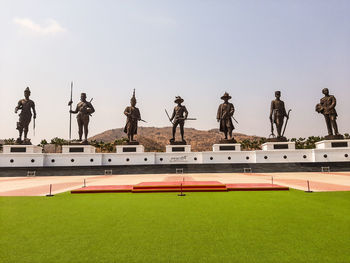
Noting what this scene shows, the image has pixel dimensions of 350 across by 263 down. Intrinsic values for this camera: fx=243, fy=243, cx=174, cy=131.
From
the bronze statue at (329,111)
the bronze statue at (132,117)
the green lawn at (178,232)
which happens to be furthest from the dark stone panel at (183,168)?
the green lawn at (178,232)

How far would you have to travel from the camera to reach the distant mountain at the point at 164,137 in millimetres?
110931

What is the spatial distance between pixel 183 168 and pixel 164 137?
353 feet

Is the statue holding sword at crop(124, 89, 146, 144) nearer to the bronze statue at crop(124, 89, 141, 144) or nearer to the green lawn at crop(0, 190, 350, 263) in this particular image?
the bronze statue at crop(124, 89, 141, 144)

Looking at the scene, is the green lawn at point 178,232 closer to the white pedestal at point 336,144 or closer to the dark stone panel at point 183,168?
the dark stone panel at point 183,168

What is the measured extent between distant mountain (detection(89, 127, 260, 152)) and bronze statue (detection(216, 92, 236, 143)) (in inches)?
2989

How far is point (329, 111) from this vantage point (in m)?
24.7

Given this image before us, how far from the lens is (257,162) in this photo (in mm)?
24922

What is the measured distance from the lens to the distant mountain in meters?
111

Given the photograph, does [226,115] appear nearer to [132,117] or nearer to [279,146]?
[279,146]

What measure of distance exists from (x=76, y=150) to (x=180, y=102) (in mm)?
12301

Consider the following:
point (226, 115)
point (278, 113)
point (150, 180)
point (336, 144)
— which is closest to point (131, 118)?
point (226, 115)

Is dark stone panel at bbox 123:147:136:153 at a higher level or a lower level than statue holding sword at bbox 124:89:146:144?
lower

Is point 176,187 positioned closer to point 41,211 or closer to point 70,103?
point 41,211

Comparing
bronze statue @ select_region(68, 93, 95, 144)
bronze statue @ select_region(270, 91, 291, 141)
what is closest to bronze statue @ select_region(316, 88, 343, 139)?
bronze statue @ select_region(270, 91, 291, 141)
